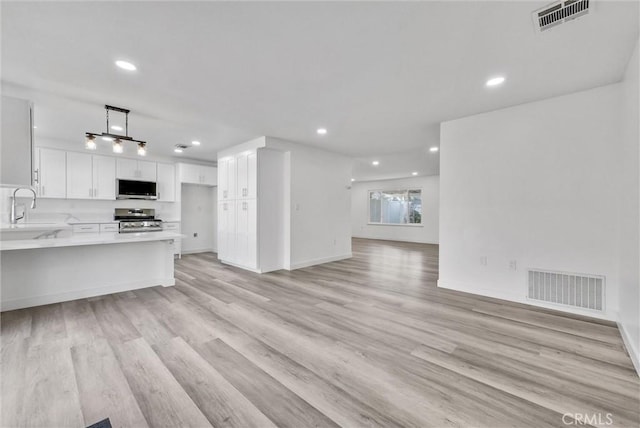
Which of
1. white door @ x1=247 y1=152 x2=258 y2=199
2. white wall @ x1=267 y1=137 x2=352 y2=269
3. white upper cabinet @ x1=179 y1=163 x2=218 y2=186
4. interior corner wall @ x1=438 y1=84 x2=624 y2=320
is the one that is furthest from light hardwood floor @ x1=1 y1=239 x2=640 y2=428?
white upper cabinet @ x1=179 y1=163 x2=218 y2=186

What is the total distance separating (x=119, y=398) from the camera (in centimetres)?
169

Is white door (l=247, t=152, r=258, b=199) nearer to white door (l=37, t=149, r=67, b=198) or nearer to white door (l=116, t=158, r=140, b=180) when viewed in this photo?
white door (l=116, t=158, r=140, b=180)

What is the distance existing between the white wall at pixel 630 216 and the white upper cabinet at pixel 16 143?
6.01 m

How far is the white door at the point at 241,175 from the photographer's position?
211 inches

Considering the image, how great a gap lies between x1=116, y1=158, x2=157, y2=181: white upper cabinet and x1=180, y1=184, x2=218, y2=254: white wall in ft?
3.12

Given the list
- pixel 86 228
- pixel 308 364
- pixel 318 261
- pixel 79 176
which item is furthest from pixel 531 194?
pixel 79 176

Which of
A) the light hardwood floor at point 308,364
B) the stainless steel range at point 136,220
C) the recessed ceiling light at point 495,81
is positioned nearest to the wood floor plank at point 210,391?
the light hardwood floor at point 308,364

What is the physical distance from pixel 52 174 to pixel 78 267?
3.04 m

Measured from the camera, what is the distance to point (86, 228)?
559cm

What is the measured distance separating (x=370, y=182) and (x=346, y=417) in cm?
1057

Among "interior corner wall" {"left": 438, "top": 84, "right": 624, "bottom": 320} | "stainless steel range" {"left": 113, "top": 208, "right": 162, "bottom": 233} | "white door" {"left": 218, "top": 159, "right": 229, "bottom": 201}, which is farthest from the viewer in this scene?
"stainless steel range" {"left": 113, "top": 208, "right": 162, "bottom": 233}

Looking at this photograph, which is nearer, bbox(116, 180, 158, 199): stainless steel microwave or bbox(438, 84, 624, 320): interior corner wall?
bbox(438, 84, 624, 320): interior corner wall

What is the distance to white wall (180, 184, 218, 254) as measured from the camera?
743 cm

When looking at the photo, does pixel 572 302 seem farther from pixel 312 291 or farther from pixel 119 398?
pixel 119 398
